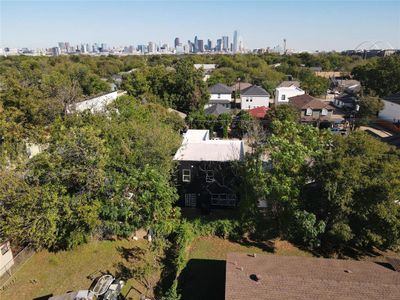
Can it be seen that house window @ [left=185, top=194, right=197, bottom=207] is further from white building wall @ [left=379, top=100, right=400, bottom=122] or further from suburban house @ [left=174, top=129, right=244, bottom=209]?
white building wall @ [left=379, top=100, right=400, bottom=122]

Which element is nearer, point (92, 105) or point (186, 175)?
point (186, 175)

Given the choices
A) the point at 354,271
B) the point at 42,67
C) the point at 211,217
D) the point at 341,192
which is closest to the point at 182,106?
the point at 211,217

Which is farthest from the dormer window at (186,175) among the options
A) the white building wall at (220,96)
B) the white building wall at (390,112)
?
the white building wall at (390,112)

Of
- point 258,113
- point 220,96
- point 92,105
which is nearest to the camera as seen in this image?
point 92,105

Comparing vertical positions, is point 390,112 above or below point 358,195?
below

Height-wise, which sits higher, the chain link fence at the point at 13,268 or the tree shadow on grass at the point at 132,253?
the chain link fence at the point at 13,268

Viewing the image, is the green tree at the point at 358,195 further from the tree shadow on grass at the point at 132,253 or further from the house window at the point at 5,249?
the house window at the point at 5,249

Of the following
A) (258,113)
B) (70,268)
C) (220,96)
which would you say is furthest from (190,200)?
(220,96)

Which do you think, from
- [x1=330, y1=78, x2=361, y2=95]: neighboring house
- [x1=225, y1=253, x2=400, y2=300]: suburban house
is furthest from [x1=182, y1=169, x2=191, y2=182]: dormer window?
[x1=330, y1=78, x2=361, y2=95]: neighboring house

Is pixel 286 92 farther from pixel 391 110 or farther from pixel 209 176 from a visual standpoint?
pixel 209 176
